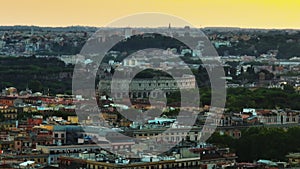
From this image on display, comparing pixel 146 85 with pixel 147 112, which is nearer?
pixel 147 112

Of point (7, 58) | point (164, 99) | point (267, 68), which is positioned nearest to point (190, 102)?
point (164, 99)

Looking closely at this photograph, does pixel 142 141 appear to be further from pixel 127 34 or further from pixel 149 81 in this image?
pixel 127 34

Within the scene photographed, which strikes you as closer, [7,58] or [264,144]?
[264,144]

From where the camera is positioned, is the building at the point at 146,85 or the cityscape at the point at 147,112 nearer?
the cityscape at the point at 147,112

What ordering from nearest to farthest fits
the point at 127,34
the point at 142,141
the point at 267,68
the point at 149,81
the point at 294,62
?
the point at 142,141
the point at 149,81
the point at 267,68
the point at 294,62
the point at 127,34

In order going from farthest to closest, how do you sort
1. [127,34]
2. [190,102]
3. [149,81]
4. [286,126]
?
1. [127,34]
2. [149,81]
3. [190,102]
4. [286,126]

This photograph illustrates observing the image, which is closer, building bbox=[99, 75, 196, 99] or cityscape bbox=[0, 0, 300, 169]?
cityscape bbox=[0, 0, 300, 169]

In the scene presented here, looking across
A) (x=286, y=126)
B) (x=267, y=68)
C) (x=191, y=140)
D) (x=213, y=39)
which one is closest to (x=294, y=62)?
(x=267, y=68)

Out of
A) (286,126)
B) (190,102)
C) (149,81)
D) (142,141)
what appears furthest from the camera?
(149,81)

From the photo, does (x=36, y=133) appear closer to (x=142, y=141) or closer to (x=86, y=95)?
(x=142, y=141)
